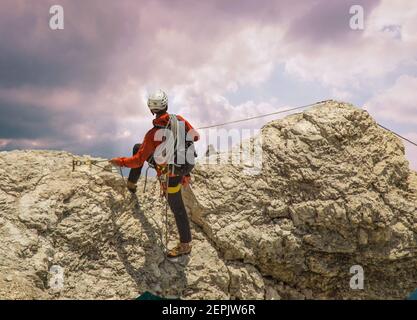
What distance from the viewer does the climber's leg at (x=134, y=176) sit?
8938mm

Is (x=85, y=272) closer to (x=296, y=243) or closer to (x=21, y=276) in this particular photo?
(x=21, y=276)

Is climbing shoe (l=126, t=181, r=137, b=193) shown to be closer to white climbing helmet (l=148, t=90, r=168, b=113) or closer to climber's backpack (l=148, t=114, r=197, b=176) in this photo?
climber's backpack (l=148, t=114, r=197, b=176)

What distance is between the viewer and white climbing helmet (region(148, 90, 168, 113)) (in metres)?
8.12

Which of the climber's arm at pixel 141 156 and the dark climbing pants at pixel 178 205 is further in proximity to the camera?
the dark climbing pants at pixel 178 205

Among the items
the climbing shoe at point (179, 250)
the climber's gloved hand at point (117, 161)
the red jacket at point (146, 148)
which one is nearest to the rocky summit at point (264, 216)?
the climbing shoe at point (179, 250)

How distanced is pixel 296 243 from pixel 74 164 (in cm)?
631

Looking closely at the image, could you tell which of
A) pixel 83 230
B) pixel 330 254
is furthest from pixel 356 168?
pixel 83 230

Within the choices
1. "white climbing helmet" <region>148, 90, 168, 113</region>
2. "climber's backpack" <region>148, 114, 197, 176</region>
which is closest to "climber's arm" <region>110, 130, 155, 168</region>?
"climber's backpack" <region>148, 114, 197, 176</region>

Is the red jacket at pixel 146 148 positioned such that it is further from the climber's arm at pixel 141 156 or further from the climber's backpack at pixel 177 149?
the climber's backpack at pixel 177 149

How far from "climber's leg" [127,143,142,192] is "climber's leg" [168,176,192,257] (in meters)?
1.24

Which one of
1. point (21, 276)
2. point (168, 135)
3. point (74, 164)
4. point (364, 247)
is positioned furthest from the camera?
point (364, 247)

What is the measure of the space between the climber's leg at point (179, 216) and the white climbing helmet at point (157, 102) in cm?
166

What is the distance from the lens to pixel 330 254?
32.4 feet
